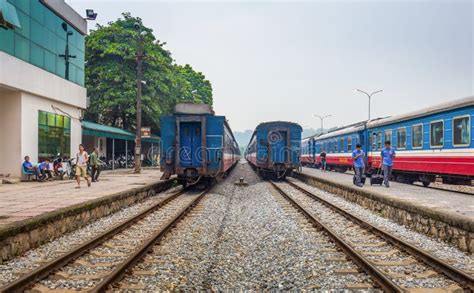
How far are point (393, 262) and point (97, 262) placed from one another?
4315mm

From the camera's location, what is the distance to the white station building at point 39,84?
16750mm

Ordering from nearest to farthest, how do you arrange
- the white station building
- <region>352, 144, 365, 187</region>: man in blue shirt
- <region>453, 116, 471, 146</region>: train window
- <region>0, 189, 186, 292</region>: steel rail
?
<region>0, 189, 186, 292</region>: steel rail, <region>453, 116, 471, 146</region>: train window, <region>352, 144, 365, 187</region>: man in blue shirt, the white station building

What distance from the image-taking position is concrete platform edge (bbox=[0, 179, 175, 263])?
632cm

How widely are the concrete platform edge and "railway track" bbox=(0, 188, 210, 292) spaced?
40.3 inches

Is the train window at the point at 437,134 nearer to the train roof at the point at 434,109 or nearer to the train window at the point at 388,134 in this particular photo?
the train roof at the point at 434,109

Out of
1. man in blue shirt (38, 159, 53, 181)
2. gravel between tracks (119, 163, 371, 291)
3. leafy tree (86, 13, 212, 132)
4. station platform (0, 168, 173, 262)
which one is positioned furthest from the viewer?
leafy tree (86, 13, 212, 132)

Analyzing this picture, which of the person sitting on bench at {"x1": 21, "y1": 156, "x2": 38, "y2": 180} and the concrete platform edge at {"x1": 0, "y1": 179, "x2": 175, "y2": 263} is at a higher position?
the person sitting on bench at {"x1": 21, "y1": 156, "x2": 38, "y2": 180}


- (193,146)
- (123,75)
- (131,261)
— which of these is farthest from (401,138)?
(123,75)

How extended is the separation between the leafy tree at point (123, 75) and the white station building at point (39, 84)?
311 inches

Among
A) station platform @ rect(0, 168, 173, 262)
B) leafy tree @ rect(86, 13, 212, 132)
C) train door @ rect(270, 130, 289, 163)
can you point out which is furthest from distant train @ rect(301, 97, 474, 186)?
leafy tree @ rect(86, 13, 212, 132)

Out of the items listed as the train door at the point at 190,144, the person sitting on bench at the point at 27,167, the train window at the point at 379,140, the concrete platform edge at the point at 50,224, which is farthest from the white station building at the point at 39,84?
the train window at the point at 379,140

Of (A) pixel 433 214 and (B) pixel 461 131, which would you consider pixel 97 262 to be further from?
(B) pixel 461 131

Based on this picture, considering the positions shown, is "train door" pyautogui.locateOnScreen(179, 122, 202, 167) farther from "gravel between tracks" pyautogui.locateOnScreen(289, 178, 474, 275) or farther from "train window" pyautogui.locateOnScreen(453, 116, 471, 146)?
"train window" pyautogui.locateOnScreen(453, 116, 471, 146)

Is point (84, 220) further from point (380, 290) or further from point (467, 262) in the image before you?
A: point (467, 262)
